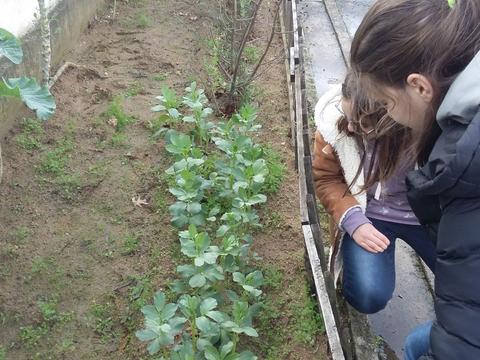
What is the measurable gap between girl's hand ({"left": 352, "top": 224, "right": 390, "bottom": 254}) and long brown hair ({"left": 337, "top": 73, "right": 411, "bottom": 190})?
18 centimetres

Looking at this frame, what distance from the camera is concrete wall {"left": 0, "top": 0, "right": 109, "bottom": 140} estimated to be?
3580 mm

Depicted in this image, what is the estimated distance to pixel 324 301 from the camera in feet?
7.70

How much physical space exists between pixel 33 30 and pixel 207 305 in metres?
2.68

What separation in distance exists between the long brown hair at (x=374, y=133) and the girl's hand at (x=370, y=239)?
178 mm

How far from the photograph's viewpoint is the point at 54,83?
4160 millimetres

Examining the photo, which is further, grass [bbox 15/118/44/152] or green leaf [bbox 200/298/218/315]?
grass [bbox 15/118/44/152]

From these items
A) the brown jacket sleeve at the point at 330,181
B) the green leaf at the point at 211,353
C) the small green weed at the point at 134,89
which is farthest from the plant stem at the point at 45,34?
the green leaf at the point at 211,353

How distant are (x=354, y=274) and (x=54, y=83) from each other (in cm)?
282

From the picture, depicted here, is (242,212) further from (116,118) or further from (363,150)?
(116,118)

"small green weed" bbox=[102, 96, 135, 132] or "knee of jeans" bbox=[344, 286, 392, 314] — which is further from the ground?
"knee of jeans" bbox=[344, 286, 392, 314]

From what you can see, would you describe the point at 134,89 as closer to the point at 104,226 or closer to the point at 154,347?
the point at 104,226

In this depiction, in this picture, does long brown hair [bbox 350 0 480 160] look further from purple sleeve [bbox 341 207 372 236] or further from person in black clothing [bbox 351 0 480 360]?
purple sleeve [bbox 341 207 372 236]

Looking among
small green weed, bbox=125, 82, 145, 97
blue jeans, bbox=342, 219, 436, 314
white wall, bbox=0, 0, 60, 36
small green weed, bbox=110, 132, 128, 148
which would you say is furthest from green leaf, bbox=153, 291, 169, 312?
small green weed, bbox=125, 82, 145, 97

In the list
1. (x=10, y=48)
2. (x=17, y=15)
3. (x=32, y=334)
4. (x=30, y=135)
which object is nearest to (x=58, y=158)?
(x=30, y=135)
